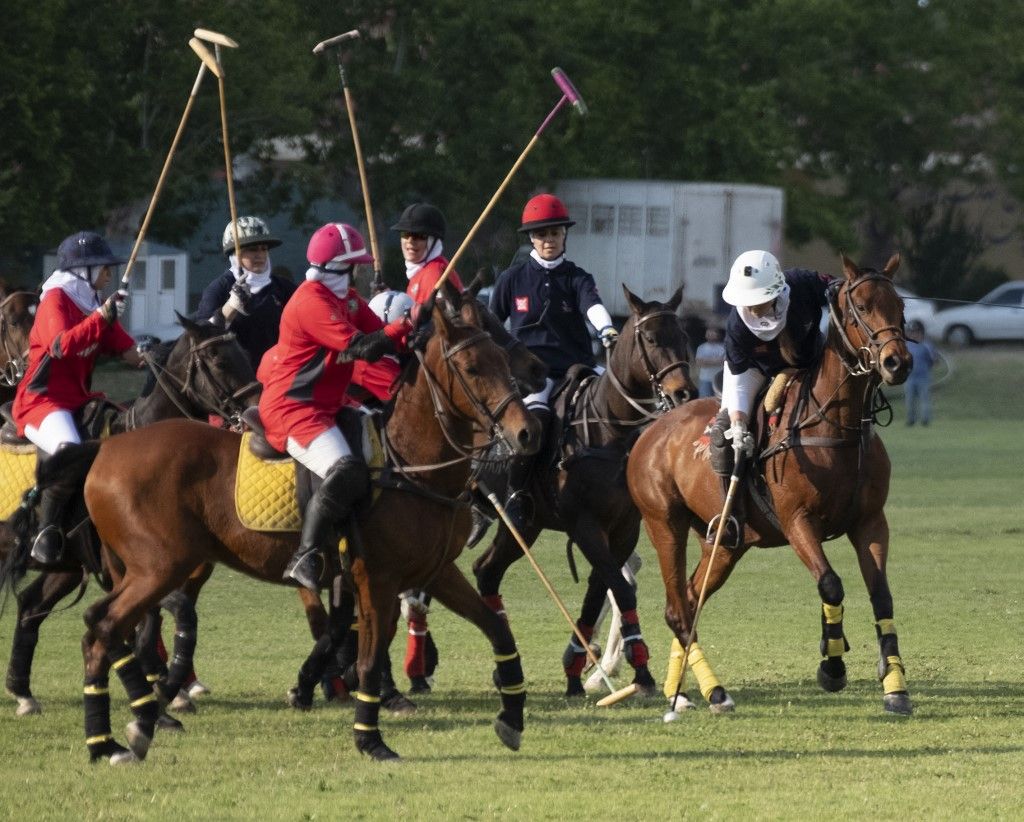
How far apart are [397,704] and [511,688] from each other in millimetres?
1506

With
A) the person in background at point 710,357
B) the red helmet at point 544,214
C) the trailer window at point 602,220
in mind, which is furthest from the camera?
the trailer window at point 602,220

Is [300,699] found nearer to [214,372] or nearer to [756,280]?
[214,372]

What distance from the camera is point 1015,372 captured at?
44.0 metres

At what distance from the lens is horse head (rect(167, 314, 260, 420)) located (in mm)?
11430

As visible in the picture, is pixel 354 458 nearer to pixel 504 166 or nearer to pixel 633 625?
pixel 633 625

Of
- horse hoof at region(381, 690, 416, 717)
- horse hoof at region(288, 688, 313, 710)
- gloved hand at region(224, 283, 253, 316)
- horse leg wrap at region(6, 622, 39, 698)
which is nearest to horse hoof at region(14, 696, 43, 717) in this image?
horse leg wrap at region(6, 622, 39, 698)

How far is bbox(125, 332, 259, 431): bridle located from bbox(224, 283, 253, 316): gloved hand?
543mm

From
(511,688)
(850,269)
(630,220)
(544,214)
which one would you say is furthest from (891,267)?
(630,220)

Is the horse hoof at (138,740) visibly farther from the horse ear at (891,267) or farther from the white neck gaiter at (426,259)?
the horse ear at (891,267)

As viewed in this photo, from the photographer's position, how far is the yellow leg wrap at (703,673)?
1068 cm

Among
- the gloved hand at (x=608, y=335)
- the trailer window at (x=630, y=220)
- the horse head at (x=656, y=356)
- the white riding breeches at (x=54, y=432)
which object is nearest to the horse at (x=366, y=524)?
the white riding breeches at (x=54, y=432)

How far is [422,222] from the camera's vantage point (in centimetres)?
1147

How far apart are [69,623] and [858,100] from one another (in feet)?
139

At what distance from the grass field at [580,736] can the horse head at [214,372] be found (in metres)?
1.69
